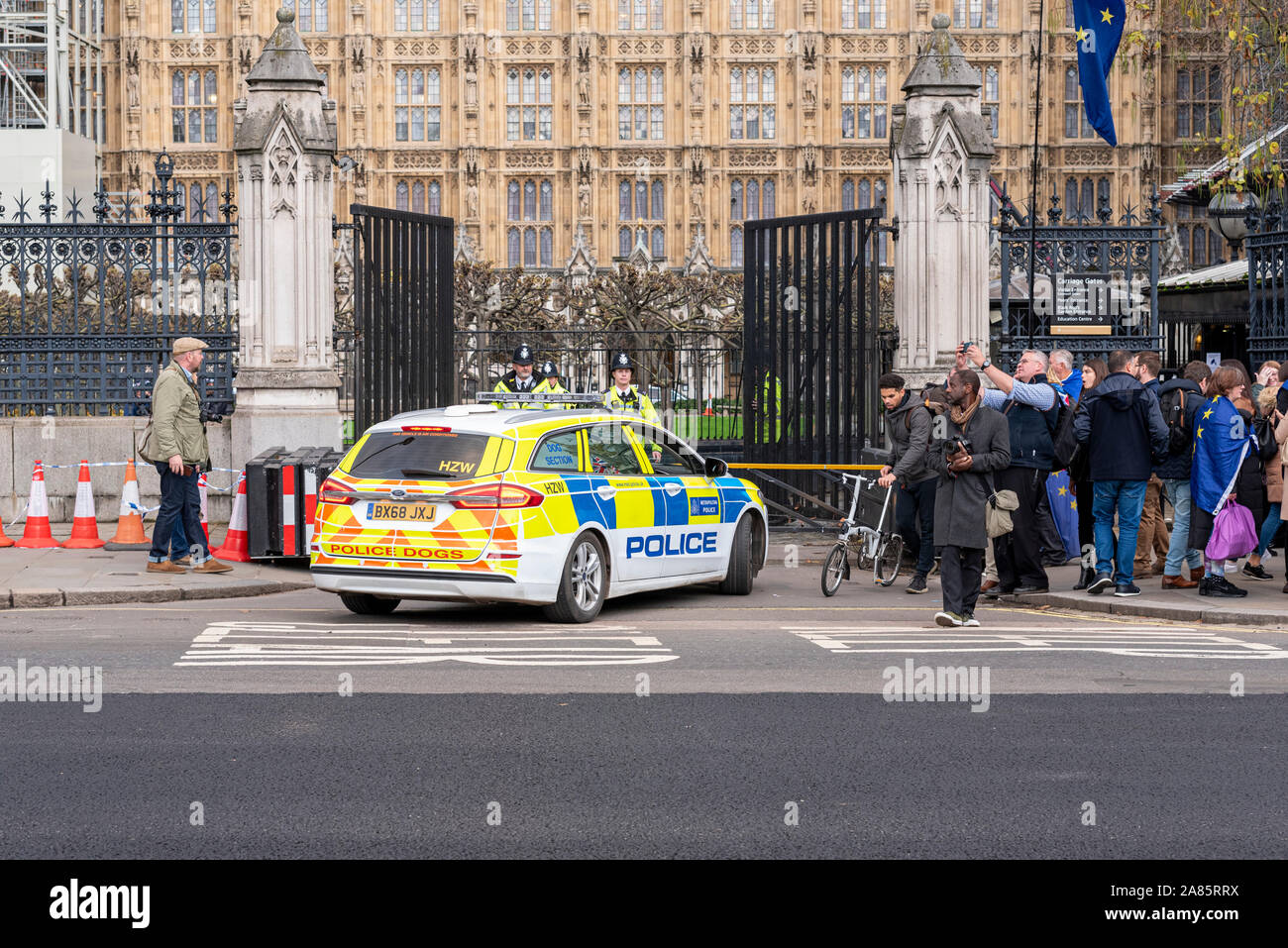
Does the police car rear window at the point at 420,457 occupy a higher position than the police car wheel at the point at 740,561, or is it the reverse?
the police car rear window at the point at 420,457

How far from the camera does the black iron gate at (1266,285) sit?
1680cm

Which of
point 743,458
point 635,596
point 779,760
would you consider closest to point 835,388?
point 743,458

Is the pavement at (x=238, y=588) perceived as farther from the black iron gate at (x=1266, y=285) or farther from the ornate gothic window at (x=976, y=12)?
the ornate gothic window at (x=976, y=12)

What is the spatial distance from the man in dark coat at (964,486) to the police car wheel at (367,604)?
3813 millimetres

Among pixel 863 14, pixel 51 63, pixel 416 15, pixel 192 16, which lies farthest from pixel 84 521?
pixel 192 16

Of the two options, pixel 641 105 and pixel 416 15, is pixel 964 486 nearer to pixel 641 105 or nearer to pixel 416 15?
pixel 641 105

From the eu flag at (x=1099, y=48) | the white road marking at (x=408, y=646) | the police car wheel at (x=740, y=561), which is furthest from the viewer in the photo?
the eu flag at (x=1099, y=48)

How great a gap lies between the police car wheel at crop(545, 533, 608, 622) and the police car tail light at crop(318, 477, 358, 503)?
149 centimetres

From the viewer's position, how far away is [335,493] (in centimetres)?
1142

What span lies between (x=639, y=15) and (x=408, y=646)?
202ft

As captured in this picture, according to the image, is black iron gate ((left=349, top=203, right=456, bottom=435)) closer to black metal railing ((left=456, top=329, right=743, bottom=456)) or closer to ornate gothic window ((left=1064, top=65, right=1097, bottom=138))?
black metal railing ((left=456, top=329, right=743, bottom=456))

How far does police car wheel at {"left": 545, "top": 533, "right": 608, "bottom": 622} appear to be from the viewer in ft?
37.0

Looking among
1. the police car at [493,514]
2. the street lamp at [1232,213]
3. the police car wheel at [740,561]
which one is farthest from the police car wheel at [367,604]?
the street lamp at [1232,213]

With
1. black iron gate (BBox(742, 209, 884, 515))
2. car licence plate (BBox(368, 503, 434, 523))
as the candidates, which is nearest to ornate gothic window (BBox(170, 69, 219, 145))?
black iron gate (BBox(742, 209, 884, 515))
